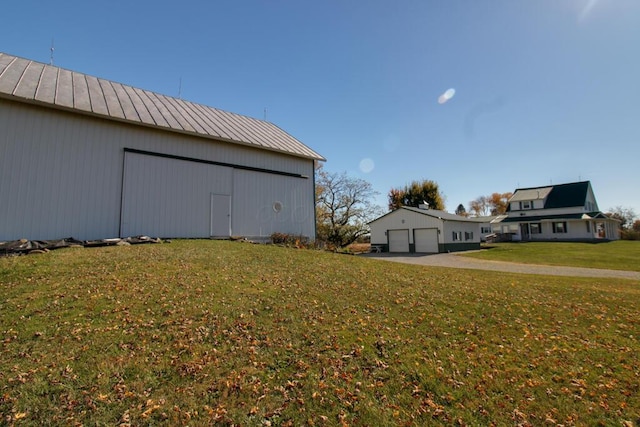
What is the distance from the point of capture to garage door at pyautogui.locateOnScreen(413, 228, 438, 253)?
2822 centimetres

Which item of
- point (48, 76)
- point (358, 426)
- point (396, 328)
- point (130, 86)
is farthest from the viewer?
point (130, 86)

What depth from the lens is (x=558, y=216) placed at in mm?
38656

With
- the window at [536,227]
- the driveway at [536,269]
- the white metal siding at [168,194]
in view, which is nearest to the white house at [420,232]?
the driveway at [536,269]

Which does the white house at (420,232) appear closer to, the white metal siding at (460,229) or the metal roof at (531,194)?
the white metal siding at (460,229)

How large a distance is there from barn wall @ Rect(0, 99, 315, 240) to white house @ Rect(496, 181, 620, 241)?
1680 inches

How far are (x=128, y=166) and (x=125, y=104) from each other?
3.05m

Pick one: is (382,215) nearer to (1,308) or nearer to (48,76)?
(48,76)

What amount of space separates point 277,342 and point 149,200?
1038cm

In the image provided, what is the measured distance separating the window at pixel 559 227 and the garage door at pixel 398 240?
2289cm

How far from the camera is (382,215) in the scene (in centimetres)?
3222

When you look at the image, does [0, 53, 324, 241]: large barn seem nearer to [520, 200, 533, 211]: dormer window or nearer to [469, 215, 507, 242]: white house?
[469, 215, 507, 242]: white house

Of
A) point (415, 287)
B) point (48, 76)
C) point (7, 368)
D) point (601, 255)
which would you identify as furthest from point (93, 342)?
point (601, 255)

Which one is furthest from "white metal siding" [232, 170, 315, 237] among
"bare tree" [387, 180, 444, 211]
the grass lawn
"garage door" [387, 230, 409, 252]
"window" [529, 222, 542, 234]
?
"window" [529, 222, 542, 234]

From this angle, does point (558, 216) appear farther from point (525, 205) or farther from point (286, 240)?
point (286, 240)
